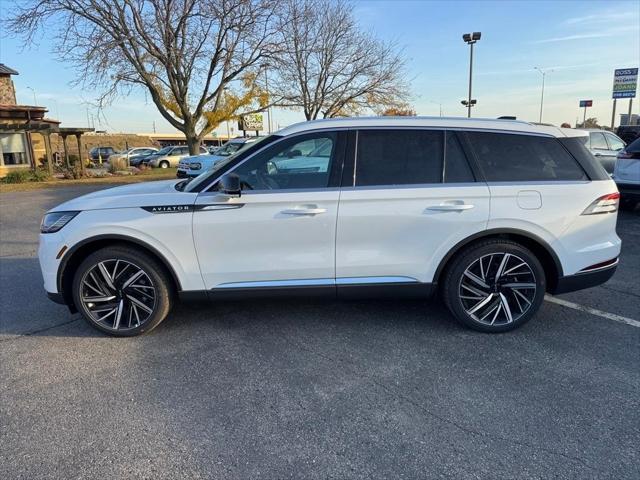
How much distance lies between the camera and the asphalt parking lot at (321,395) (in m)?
2.38

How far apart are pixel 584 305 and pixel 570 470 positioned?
8.71 ft

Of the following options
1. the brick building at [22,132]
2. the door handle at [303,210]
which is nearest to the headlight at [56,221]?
the door handle at [303,210]

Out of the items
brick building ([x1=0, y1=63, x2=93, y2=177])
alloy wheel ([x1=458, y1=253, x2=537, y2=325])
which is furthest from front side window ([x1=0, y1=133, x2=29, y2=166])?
alloy wheel ([x1=458, y1=253, x2=537, y2=325])

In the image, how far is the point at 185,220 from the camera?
3613 mm

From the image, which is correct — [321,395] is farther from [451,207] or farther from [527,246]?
[527,246]

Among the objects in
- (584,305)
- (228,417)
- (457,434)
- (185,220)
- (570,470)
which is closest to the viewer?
(570,470)

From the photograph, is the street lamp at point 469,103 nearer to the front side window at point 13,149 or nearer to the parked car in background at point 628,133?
the parked car in background at point 628,133

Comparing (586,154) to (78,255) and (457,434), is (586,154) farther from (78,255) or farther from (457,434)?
(78,255)

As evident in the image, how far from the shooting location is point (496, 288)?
3.79 m

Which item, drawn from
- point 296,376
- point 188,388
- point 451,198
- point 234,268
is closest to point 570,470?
point 296,376

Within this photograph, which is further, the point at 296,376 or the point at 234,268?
the point at 234,268

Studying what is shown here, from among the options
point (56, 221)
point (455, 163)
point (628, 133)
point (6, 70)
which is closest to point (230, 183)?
point (56, 221)

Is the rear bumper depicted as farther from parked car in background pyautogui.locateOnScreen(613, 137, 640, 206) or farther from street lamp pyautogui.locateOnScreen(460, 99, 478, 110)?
street lamp pyautogui.locateOnScreen(460, 99, 478, 110)

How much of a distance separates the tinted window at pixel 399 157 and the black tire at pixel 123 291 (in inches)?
74.9
